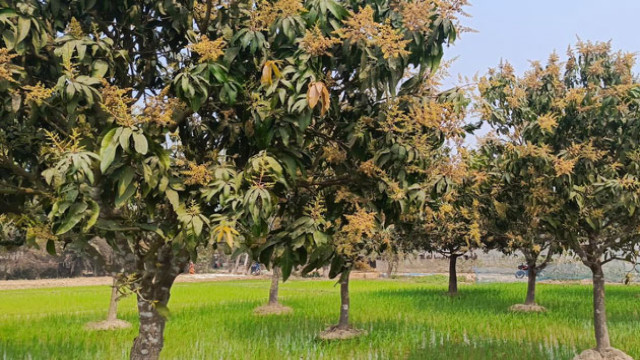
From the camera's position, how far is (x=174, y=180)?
4.54 m

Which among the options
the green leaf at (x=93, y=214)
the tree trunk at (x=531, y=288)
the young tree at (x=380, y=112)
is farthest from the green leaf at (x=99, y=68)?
the tree trunk at (x=531, y=288)

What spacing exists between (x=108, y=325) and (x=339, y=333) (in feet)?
20.1

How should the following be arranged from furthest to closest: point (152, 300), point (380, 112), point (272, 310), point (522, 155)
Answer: point (272, 310), point (522, 155), point (152, 300), point (380, 112)

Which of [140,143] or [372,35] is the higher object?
[372,35]

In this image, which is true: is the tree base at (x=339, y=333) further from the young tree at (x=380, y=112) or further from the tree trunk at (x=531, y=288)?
the tree trunk at (x=531, y=288)

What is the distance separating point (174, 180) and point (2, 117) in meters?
1.69

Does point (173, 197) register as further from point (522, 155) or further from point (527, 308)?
point (527, 308)

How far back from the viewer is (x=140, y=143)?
3799 millimetres

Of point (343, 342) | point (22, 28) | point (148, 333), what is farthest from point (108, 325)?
point (22, 28)

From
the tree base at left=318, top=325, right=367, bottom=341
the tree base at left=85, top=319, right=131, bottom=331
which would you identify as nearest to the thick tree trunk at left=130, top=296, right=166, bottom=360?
the tree base at left=318, top=325, right=367, bottom=341

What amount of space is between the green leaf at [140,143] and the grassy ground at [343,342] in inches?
264

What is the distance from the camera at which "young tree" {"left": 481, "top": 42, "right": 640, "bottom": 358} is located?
7.47 meters

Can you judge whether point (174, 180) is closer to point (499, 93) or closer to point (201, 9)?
point (201, 9)

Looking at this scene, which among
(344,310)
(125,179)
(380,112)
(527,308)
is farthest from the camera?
(527,308)
